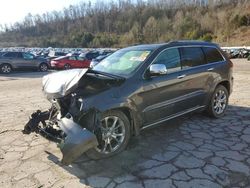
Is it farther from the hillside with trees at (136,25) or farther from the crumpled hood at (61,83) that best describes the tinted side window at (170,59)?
the hillside with trees at (136,25)

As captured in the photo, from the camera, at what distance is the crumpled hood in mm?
4090

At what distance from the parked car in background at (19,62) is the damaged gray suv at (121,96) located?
17.1 metres

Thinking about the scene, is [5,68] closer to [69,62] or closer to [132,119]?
[69,62]

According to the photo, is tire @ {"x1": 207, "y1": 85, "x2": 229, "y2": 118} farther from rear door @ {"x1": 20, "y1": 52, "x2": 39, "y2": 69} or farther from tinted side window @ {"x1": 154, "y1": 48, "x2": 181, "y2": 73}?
rear door @ {"x1": 20, "y1": 52, "x2": 39, "y2": 69}

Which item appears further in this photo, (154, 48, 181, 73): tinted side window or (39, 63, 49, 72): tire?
(39, 63, 49, 72): tire

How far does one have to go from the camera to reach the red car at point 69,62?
927 inches

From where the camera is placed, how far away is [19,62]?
21.3 metres

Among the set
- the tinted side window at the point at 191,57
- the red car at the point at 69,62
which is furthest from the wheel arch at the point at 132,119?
the red car at the point at 69,62

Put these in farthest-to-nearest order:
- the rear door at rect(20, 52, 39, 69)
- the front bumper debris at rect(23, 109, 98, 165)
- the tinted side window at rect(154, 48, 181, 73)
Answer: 1. the rear door at rect(20, 52, 39, 69)
2. the tinted side window at rect(154, 48, 181, 73)
3. the front bumper debris at rect(23, 109, 98, 165)

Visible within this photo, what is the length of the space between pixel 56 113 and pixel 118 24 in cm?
10373

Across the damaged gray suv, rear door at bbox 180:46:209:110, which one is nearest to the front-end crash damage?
the damaged gray suv

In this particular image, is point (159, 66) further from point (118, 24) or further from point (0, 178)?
point (118, 24)

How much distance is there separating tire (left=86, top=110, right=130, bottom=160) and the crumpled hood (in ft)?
2.13

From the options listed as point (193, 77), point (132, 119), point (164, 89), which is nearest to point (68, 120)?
point (132, 119)
